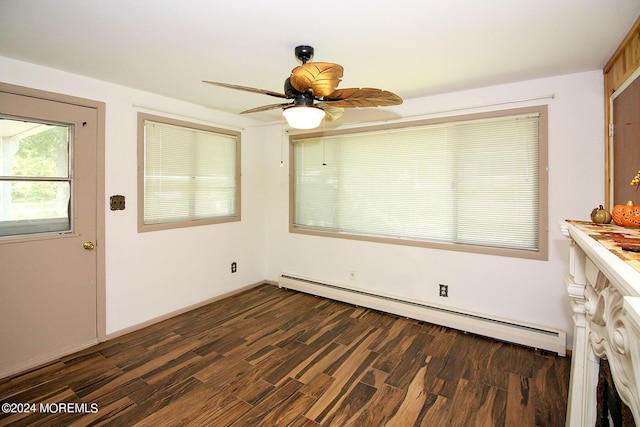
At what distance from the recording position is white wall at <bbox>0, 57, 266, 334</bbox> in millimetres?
2682

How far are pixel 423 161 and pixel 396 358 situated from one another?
1980 mm

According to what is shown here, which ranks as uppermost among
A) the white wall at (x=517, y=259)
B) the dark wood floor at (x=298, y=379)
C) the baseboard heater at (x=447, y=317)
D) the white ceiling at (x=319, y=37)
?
the white ceiling at (x=319, y=37)

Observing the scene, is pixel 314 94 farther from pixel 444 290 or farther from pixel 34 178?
pixel 444 290

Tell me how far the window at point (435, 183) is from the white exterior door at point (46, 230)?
2.37m

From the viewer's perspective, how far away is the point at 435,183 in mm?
3227

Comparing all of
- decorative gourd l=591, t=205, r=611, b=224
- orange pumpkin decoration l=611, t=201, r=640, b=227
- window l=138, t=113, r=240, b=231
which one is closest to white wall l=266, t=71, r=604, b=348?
decorative gourd l=591, t=205, r=611, b=224

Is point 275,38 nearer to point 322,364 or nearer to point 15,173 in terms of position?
point 15,173

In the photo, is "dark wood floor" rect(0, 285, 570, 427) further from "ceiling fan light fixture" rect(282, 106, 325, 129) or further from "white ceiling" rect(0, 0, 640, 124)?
"white ceiling" rect(0, 0, 640, 124)

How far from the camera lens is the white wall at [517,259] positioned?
2.51 meters

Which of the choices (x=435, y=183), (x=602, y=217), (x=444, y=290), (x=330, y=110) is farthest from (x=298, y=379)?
(x=435, y=183)

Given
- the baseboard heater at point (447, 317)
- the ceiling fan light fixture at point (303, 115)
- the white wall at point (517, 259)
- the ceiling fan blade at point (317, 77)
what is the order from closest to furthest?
the ceiling fan blade at point (317, 77) < the ceiling fan light fixture at point (303, 115) < the white wall at point (517, 259) < the baseboard heater at point (447, 317)

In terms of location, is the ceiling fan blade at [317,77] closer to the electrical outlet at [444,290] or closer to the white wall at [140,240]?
the white wall at [140,240]

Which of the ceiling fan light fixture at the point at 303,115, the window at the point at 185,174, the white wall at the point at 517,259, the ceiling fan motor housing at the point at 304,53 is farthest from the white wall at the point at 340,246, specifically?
the ceiling fan light fixture at the point at 303,115

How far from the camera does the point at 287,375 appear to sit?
234cm
